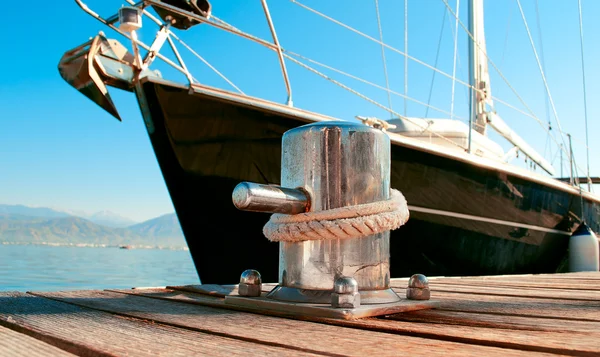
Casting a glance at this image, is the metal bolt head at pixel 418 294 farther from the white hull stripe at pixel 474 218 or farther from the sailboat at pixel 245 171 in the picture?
the white hull stripe at pixel 474 218

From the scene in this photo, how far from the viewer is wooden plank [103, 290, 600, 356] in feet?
2.42

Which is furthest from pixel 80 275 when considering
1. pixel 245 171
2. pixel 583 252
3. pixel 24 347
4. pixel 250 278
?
pixel 24 347

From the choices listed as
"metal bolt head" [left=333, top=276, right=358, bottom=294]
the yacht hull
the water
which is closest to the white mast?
the yacht hull

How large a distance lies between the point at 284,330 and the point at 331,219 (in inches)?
12.2

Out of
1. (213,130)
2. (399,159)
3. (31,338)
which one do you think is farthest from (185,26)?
(31,338)

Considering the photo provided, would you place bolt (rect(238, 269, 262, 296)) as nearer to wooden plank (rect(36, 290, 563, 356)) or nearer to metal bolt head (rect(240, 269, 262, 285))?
metal bolt head (rect(240, 269, 262, 285))

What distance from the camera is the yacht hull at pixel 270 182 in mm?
4523

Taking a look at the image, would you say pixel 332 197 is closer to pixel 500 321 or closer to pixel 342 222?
pixel 342 222

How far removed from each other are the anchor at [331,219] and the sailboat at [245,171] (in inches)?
130

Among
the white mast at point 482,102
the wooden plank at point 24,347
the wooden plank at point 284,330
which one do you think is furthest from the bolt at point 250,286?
the white mast at point 482,102

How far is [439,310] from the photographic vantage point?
117 cm

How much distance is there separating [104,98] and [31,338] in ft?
12.1

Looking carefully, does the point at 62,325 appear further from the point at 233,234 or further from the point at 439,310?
the point at 233,234

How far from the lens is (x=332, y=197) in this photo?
1169 millimetres
